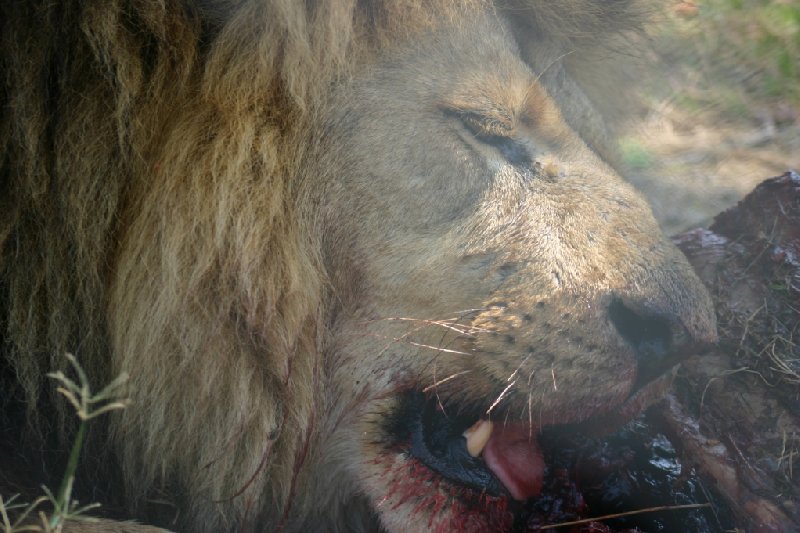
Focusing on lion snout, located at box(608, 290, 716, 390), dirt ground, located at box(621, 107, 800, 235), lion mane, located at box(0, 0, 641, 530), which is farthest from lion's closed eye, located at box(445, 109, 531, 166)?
dirt ground, located at box(621, 107, 800, 235)

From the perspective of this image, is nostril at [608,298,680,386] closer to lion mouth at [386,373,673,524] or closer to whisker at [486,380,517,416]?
lion mouth at [386,373,673,524]

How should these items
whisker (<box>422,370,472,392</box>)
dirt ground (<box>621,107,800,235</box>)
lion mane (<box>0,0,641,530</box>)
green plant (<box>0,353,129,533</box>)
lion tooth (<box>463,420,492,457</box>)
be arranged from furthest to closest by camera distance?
dirt ground (<box>621,107,800,235</box>) < lion tooth (<box>463,420,492,457</box>) < whisker (<box>422,370,472,392</box>) < lion mane (<box>0,0,641,530</box>) < green plant (<box>0,353,129,533</box>)

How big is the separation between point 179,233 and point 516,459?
101 centimetres

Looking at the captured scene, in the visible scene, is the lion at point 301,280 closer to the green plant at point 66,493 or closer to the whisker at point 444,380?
the whisker at point 444,380

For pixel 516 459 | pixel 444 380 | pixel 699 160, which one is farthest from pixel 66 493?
pixel 699 160

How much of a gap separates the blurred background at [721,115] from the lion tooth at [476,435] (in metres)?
1.85

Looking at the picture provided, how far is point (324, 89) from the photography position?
88.7 inches

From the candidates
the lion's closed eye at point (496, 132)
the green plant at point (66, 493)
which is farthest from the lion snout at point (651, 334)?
the green plant at point (66, 493)

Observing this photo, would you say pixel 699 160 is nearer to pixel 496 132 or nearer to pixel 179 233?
pixel 496 132

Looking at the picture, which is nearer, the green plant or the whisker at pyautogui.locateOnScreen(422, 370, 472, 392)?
the green plant

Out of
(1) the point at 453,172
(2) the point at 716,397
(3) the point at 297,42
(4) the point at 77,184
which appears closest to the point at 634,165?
(2) the point at 716,397

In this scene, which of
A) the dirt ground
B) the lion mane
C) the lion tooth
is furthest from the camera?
the dirt ground

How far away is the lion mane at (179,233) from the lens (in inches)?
80.9

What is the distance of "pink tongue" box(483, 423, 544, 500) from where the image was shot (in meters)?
2.31
